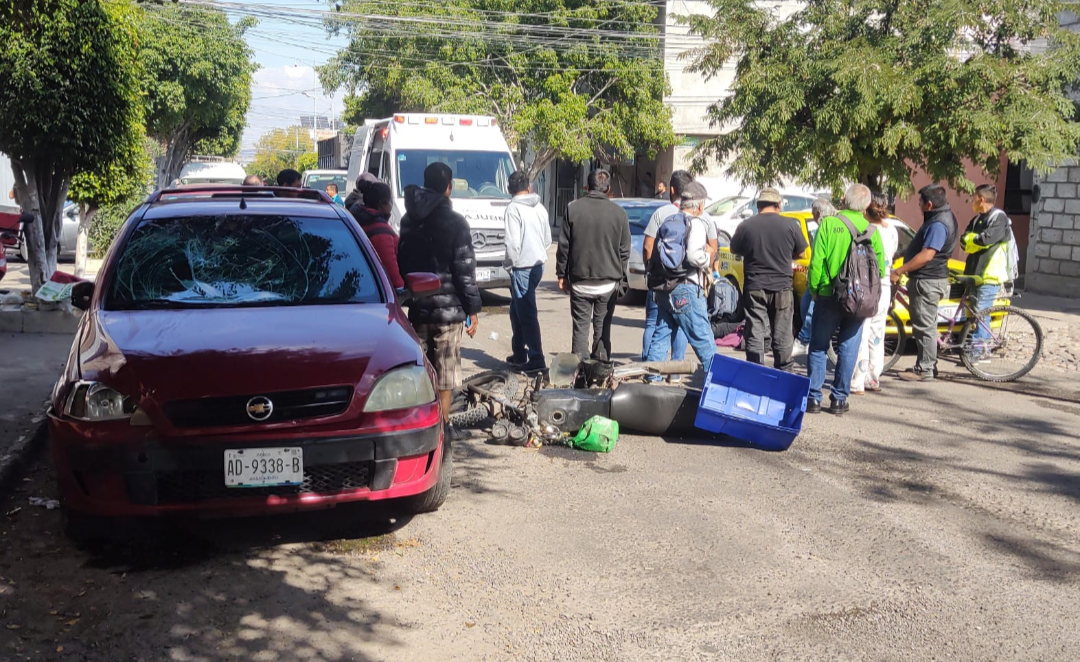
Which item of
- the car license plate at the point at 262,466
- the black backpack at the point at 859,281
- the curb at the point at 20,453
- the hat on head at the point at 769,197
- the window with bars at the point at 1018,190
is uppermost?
the window with bars at the point at 1018,190

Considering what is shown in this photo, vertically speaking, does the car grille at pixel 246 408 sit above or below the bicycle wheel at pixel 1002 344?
above

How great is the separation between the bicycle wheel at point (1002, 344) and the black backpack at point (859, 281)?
2444mm

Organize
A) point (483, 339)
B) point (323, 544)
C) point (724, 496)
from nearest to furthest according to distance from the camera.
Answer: point (323, 544), point (724, 496), point (483, 339)

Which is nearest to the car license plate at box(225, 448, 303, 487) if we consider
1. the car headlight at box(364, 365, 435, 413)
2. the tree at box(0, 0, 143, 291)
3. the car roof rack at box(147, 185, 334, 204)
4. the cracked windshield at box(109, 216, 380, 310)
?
the car headlight at box(364, 365, 435, 413)

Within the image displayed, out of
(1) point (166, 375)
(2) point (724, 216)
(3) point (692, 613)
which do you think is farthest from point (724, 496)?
(2) point (724, 216)

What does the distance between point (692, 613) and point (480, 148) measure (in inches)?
495

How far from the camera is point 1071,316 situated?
1497 cm

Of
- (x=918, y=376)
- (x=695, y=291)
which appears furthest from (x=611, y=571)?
(x=918, y=376)

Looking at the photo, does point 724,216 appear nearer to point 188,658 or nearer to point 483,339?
point 483,339

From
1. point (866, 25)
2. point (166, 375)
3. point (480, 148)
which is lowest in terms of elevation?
point (166, 375)

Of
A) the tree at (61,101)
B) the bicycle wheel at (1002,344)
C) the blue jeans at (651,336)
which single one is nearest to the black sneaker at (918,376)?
the bicycle wheel at (1002,344)

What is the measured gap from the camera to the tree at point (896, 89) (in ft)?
37.6

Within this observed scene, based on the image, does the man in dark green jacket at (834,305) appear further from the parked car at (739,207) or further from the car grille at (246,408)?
the parked car at (739,207)

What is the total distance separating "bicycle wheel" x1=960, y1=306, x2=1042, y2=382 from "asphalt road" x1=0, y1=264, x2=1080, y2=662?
3366mm
